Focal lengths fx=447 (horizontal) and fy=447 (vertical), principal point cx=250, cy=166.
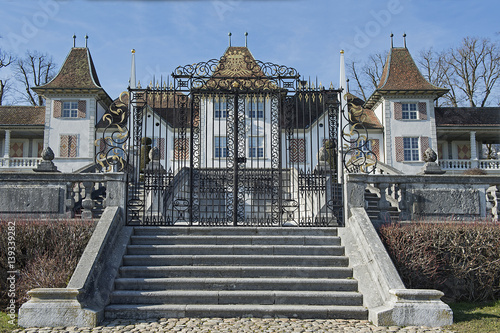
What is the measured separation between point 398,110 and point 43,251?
2927 centimetres

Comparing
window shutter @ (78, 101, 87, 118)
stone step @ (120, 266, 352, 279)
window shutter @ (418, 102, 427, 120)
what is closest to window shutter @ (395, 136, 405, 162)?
window shutter @ (418, 102, 427, 120)

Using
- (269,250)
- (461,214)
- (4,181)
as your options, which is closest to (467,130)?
(461,214)

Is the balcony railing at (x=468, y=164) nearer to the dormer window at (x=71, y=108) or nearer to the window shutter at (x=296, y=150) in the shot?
the window shutter at (x=296, y=150)

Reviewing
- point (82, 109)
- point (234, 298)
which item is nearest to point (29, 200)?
point (234, 298)

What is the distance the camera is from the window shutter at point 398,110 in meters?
32.4

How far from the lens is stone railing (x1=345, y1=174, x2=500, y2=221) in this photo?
28.8 feet

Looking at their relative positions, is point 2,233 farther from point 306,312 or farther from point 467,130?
point 467,130

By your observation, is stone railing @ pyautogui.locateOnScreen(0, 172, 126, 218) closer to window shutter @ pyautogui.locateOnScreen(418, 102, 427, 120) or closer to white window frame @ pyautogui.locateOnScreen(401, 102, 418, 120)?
white window frame @ pyautogui.locateOnScreen(401, 102, 418, 120)

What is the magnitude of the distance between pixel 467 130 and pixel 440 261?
28701 millimetres

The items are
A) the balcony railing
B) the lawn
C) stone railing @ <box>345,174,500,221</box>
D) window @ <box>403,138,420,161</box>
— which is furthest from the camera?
window @ <box>403,138,420,161</box>

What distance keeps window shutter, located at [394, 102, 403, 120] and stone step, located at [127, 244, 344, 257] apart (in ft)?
87.1

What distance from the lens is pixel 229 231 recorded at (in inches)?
335

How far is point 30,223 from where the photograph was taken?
25.3ft

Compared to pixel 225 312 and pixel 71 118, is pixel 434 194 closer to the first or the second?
pixel 225 312
